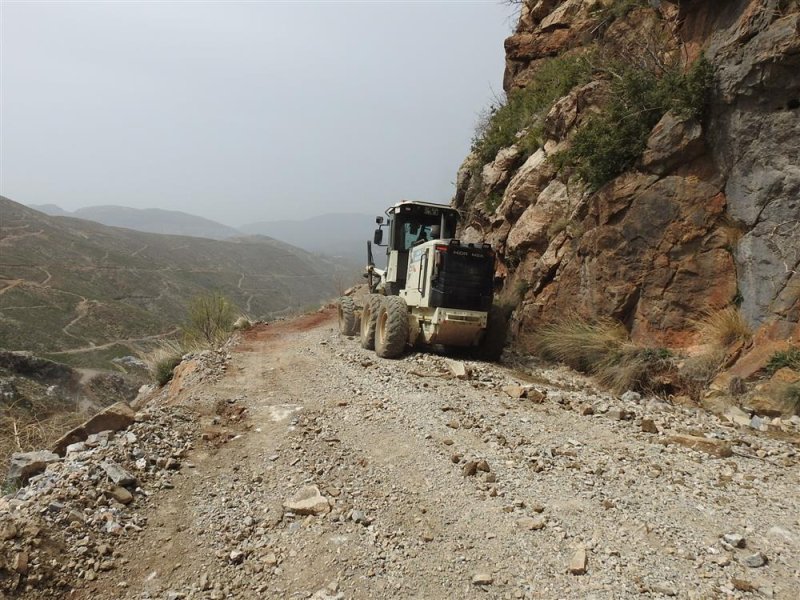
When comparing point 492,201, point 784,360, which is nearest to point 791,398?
point 784,360

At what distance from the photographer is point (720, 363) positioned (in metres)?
6.78

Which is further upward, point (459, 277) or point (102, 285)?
point (459, 277)

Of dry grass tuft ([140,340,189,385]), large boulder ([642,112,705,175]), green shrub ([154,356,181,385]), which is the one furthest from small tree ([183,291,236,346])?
large boulder ([642,112,705,175])

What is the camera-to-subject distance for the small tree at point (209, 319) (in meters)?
16.1

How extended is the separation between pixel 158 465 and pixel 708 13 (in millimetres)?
10403

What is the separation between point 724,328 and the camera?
704 centimetres

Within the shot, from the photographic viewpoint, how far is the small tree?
52.9 feet

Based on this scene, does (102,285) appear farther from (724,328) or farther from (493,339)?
(724,328)

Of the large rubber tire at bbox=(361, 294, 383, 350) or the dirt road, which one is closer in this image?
the dirt road

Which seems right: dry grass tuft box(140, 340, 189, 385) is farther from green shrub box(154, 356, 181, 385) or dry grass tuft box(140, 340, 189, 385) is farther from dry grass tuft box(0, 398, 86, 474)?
dry grass tuft box(0, 398, 86, 474)

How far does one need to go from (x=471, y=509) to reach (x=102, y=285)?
57.7 metres

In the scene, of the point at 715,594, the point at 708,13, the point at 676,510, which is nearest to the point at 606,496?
the point at 676,510

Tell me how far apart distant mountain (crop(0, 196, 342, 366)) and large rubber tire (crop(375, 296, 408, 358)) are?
1720 centimetres

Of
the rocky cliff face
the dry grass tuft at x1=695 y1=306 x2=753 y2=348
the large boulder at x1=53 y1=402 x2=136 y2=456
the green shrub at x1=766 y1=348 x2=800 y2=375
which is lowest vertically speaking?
the large boulder at x1=53 y1=402 x2=136 y2=456
